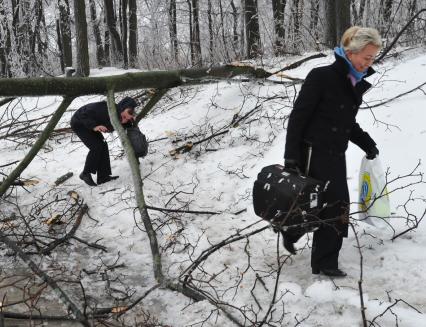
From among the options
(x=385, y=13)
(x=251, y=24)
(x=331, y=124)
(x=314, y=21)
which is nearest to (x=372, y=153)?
(x=331, y=124)

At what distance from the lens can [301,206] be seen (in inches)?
125

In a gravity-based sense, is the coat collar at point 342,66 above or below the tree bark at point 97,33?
below

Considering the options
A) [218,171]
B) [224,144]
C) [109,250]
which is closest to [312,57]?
[224,144]

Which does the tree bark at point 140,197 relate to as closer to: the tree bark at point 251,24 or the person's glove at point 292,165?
the person's glove at point 292,165

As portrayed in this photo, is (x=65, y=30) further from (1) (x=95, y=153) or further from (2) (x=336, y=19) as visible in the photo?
(1) (x=95, y=153)

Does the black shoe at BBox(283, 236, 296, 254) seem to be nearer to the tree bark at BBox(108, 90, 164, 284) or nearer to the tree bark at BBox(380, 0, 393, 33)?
the tree bark at BBox(108, 90, 164, 284)

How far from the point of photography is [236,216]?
4.85 m

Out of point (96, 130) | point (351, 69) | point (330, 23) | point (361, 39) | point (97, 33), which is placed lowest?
point (96, 130)

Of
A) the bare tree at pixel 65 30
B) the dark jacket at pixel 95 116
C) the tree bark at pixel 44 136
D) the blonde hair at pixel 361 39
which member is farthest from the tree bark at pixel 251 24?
the blonde hair at pixel 361 39

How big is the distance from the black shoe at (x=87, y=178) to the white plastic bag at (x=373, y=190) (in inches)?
138

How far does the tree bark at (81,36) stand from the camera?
11.0 meters

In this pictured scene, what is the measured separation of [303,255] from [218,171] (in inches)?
88.3

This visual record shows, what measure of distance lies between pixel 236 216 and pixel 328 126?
1.85 meters

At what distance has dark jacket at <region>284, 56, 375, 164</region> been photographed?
3.20 metres
